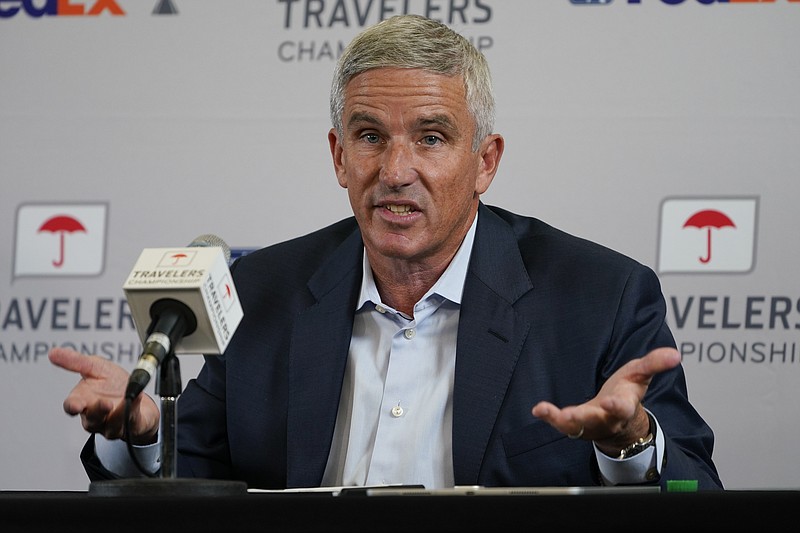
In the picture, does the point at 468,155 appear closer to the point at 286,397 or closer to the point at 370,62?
the point at 370,62

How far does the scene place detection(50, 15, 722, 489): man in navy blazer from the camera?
7.41ft

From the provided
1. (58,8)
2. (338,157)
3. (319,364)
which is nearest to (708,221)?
(338,157)

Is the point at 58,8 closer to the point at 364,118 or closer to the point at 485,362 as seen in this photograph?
the point at 364,118

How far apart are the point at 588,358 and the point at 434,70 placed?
72 centimetres

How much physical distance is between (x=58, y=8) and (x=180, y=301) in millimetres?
2426

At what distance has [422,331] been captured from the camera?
8.10ft

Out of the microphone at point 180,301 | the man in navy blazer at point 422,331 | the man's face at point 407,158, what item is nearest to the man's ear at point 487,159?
the man in navy blazer at point 422,331

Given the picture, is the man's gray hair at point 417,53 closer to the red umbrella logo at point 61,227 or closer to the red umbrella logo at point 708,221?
the red umbrella logo at point 708,221

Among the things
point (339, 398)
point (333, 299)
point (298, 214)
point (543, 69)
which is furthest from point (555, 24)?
point (339, 398)

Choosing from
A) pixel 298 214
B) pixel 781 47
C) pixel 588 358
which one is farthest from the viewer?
pixel 298 214

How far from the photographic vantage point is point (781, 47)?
10.9 ft

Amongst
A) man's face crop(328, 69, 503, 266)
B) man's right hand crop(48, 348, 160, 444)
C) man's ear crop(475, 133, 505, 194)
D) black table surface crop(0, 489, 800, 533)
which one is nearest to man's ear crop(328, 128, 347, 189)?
man's face crop(328, 69, 503, 266)

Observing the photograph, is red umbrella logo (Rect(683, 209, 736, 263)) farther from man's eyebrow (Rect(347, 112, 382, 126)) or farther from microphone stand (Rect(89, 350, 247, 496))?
microphone stand (Rect(89, 350, 247, 496))

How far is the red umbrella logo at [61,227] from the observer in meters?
3.61
